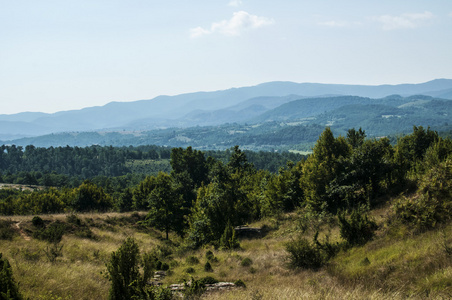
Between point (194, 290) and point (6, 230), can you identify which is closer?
point (194, 290)

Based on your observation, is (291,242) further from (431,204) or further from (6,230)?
(6,230)

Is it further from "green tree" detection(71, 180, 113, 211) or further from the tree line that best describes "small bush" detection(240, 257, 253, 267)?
"green tree" detection(71, 180, 113, 211)

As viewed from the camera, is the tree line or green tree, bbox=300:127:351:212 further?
green tree, bbox=300:127:351:212

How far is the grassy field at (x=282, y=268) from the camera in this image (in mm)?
11156

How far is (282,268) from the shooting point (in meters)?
18.2

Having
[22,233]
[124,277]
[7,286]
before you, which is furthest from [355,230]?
[22,233]

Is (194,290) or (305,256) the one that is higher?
(194,290)

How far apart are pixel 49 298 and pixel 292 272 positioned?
12110 mm

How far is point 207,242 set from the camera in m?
34.3

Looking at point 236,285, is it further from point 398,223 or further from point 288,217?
point 288,217

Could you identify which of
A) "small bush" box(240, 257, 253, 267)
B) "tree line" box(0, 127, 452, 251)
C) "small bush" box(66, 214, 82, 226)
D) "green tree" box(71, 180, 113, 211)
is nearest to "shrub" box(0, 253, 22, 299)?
"small bush" box(240, 257, 253, 267)

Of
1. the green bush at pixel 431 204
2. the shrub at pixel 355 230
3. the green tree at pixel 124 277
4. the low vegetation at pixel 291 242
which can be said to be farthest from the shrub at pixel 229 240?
the green tree at pixel 124 277

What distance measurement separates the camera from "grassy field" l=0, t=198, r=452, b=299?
11.2 m

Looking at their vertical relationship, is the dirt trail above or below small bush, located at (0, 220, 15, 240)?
below
